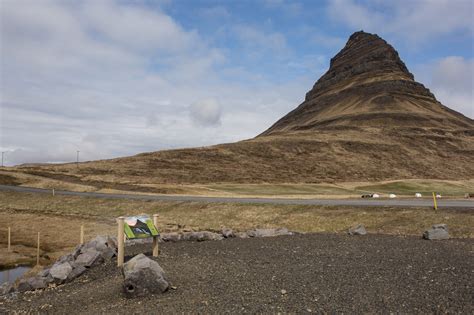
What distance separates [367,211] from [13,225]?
116 ft

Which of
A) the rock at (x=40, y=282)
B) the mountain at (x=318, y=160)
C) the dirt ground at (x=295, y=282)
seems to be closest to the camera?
the dirt ground at (x=295, y=282)

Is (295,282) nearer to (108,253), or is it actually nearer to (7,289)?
(108,253)

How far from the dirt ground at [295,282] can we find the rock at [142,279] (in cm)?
24

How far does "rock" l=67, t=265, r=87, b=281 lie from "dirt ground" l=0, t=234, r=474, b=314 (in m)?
0.33

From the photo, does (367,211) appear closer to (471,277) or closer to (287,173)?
(471,277)

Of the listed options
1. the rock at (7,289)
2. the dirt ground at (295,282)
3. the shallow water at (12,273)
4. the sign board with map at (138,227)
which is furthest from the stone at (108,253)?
the shallow water at (12,273)

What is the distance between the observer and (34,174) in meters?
87.2

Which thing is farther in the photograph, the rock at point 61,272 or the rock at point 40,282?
the rock at point 61,272

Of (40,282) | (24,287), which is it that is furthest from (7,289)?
(40,282)

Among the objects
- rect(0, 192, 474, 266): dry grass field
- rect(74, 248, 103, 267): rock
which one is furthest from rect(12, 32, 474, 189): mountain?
rect(74, 248, 103, 267): rock

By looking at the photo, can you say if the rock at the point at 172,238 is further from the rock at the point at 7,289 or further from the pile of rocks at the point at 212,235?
the rock at the point at 7,289

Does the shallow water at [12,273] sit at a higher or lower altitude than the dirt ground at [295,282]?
lower

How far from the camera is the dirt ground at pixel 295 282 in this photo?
10.6 m

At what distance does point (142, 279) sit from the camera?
12.0 meters
